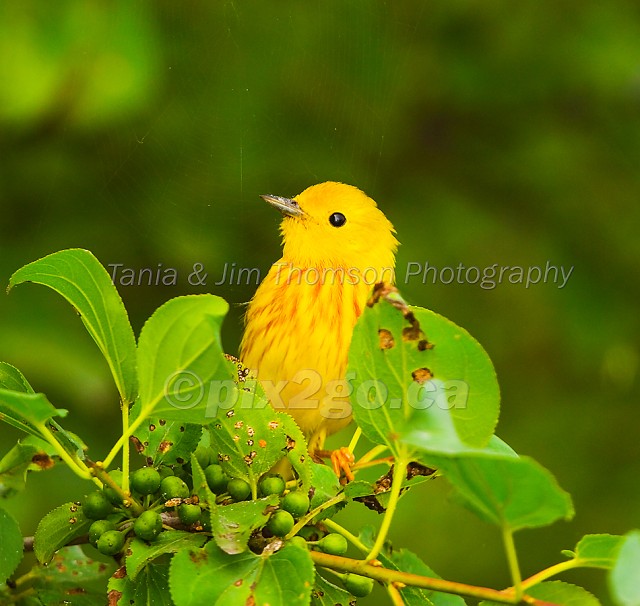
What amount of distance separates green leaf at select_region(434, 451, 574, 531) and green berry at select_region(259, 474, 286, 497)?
0.36 m

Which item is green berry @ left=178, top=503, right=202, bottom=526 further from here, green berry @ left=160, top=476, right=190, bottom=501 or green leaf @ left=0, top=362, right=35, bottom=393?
green leaf @ left=0, top=362, right=35, bottom=393

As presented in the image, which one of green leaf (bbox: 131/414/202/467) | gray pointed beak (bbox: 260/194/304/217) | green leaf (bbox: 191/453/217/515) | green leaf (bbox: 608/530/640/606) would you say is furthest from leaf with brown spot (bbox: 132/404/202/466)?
gray pointed beak (bbox: 260/194/304/217)

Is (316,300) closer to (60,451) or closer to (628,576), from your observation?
(60,451)

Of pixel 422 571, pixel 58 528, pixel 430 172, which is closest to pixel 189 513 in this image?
pixel 58 528

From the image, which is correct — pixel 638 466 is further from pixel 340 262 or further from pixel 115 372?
pixel 115 372

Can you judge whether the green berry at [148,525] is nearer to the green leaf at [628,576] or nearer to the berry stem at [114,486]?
the berry stem at [114,486]

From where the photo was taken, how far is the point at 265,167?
3766mm

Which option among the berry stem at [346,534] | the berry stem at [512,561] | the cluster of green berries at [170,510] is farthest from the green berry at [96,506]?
the berry stem at [512,561]

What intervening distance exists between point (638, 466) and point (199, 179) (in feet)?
7.19

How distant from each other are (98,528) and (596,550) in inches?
28.3

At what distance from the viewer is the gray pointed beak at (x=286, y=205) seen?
3.31 meters

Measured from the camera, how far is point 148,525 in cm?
143

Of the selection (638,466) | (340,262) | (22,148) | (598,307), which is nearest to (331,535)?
(340,262)

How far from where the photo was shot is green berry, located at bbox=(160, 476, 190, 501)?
4.91 feet
